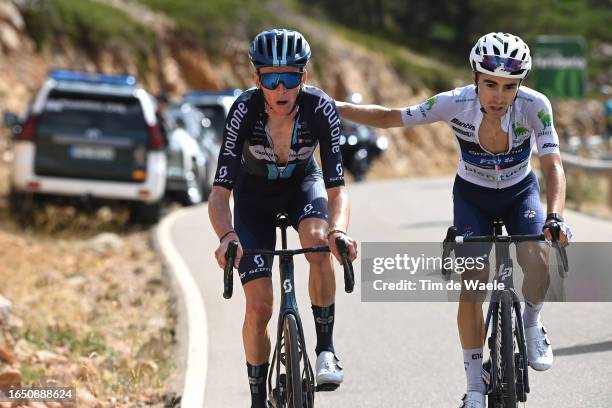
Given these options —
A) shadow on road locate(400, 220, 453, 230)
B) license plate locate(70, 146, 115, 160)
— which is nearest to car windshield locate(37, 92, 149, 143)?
license plate locate(70, 146, 115, 160)

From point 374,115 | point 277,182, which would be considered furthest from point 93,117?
point 277,182

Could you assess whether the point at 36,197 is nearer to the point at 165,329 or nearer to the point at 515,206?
the point at 165,329

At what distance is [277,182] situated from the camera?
7.08 m

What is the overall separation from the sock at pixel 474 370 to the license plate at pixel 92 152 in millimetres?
11227

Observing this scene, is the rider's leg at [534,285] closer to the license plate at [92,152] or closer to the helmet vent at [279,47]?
the helmet vent at [279,47]

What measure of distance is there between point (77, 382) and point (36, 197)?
9580mm

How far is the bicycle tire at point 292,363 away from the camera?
633cm

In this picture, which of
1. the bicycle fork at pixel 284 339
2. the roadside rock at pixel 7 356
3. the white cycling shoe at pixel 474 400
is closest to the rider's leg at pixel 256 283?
the bicycle fork at pixel 284 339

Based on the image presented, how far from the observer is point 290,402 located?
6.42m

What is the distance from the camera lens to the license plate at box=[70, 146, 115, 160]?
57.6ft

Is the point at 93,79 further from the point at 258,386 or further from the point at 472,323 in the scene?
the point at 472,323

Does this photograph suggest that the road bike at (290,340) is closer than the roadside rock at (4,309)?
Yes

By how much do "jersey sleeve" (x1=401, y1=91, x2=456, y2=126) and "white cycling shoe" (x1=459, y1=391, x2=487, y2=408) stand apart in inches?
58.9

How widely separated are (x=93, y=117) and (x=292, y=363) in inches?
460
